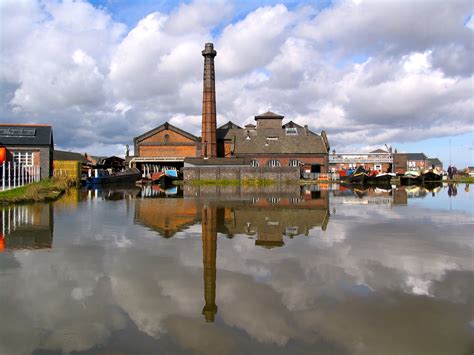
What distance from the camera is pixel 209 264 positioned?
686cm

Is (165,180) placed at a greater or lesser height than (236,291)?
greater

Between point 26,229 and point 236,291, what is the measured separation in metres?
7.44

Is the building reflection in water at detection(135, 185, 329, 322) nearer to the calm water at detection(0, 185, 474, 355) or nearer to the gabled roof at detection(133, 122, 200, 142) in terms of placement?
the calm water at detection(0, 185, 474, 355)

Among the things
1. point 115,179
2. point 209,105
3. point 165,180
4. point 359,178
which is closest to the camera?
point 165,180

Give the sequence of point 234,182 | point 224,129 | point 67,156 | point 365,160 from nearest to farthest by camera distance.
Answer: point 234,182, point 224,129, point 365,160, point 67,156

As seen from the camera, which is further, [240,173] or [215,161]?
[215,161]

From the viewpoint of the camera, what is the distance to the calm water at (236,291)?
3.99m

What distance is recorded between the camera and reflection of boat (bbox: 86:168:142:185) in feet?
136

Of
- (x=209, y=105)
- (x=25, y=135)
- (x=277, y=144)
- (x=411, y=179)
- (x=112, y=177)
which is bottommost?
(x=411, y=179)

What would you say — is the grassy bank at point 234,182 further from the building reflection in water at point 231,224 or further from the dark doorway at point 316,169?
the building reflection in water at point 231,224

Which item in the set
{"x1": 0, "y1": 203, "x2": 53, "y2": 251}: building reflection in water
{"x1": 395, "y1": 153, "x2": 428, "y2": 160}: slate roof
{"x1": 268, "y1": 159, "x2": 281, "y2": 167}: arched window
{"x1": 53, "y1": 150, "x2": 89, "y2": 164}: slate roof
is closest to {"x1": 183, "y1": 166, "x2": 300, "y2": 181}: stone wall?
{"x1": 268, "y1": 159, "x2": 281, "y2": 167}: arched window

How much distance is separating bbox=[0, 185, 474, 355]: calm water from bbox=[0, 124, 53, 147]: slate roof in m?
29.0

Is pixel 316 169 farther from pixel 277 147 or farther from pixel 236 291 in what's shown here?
pixel 236 291

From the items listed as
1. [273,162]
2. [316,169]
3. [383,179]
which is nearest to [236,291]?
[383,179]
